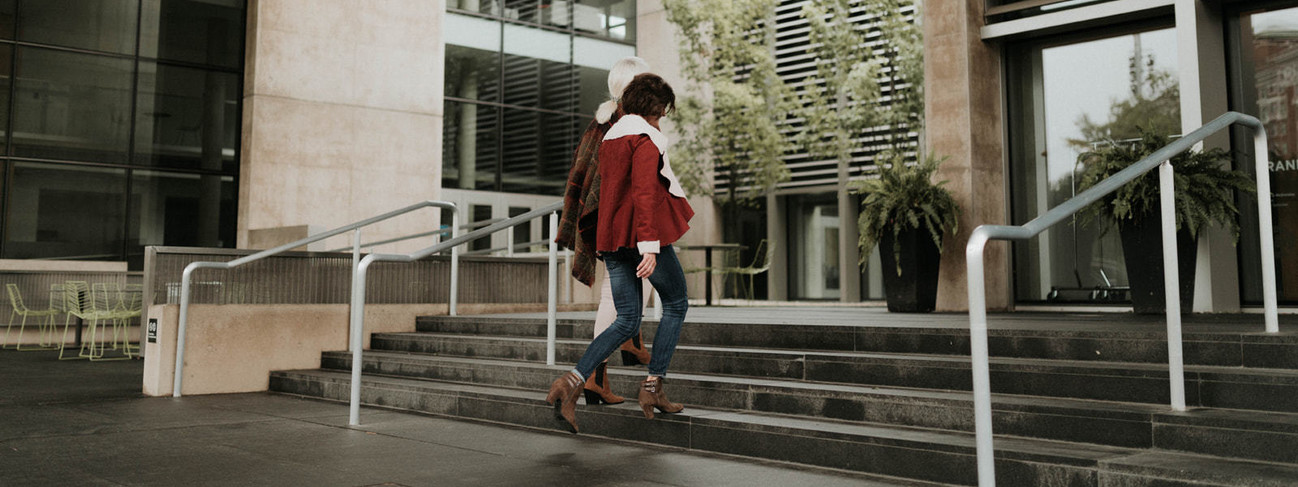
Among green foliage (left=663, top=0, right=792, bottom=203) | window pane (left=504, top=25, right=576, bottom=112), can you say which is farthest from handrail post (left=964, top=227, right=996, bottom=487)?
window pane (left=504, top=25, right=576, bottom=112)

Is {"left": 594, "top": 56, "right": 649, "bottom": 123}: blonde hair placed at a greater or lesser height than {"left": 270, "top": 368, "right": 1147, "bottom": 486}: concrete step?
greater

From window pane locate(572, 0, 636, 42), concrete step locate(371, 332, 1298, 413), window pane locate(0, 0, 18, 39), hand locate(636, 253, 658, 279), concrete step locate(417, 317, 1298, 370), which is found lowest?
concrete step locate(371, 332, 1298, 413)

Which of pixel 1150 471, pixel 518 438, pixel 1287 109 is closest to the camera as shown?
pixel 1150 471

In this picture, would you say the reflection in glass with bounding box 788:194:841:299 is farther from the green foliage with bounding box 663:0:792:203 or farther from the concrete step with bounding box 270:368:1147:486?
the concrete step with bounding box 270:368:1147:486

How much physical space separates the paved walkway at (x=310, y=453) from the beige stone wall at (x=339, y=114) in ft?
32.6

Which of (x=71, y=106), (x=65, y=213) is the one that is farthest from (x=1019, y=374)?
(x=71, y=106)

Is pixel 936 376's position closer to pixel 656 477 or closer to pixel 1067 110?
pixel 656 477

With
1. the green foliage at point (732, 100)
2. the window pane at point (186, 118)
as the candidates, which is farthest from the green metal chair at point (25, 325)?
the green foliage at point (732, 100)

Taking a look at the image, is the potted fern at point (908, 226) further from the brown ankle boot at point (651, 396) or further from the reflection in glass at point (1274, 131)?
the brown ankle boot at point (651, 396)

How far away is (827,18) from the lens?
2117cm

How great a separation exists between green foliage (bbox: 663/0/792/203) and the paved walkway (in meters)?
14.9

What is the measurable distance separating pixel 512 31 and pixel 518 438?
1787cm

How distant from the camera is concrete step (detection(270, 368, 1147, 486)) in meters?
3.98

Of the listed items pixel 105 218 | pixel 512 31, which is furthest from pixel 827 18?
pixel 105 218
